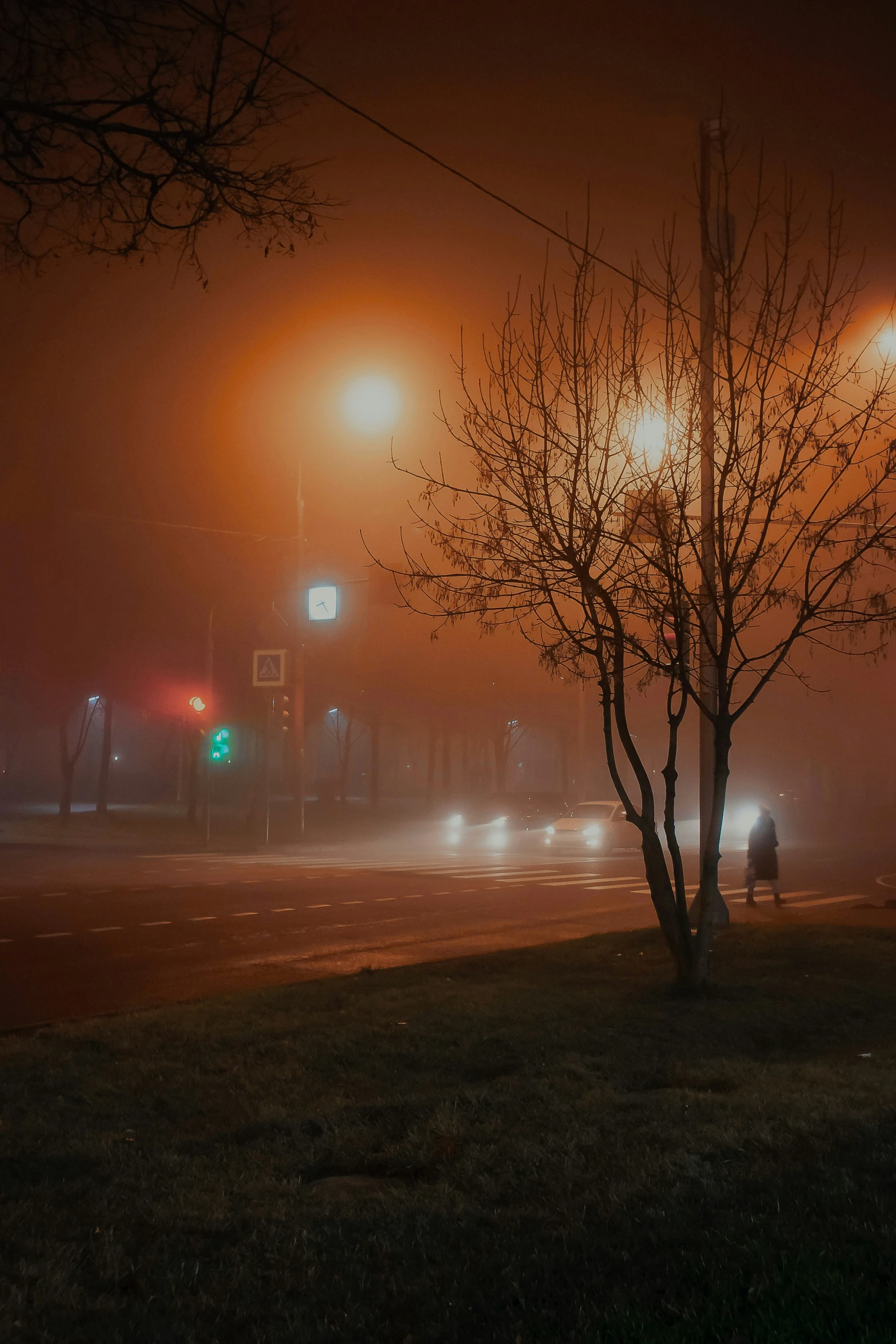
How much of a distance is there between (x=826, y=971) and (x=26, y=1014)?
698cm

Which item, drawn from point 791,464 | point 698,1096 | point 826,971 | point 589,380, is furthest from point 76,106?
point 826,971

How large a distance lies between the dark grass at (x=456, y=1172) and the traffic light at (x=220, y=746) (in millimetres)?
23772

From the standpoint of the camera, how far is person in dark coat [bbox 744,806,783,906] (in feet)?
65.5

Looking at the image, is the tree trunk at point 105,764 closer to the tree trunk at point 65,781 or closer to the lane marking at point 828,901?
the tree trunk at point 65,781

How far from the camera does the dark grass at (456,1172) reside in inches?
143

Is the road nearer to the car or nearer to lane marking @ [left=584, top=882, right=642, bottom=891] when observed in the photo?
lane marking @ [left=584, top=882, right=642, bottom=891]

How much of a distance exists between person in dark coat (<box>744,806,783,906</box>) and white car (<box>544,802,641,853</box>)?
12.8 m

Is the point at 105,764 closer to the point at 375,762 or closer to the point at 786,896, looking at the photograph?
the point at 375,762

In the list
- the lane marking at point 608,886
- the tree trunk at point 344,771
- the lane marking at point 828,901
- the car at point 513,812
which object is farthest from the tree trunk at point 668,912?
the tree trunk at point 344,771

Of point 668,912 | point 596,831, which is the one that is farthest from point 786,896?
point 668,912

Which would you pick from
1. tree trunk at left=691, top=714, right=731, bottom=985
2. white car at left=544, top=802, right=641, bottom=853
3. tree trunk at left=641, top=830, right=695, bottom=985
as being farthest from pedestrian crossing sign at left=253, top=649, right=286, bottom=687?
tree trunk at left=641, top=830, right=695, bottom=985

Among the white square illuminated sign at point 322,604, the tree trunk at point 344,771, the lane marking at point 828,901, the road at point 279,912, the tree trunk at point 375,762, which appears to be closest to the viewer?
the road at point 279,912

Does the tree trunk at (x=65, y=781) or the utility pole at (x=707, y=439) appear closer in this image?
the utility pole at (x=707, y=439)

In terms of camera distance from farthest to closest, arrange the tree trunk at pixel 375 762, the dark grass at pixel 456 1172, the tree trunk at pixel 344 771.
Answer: the tree trunk at pixel 375 762
the tree trunk at pixel 344 771
the dark grass at pixel 456 1172
